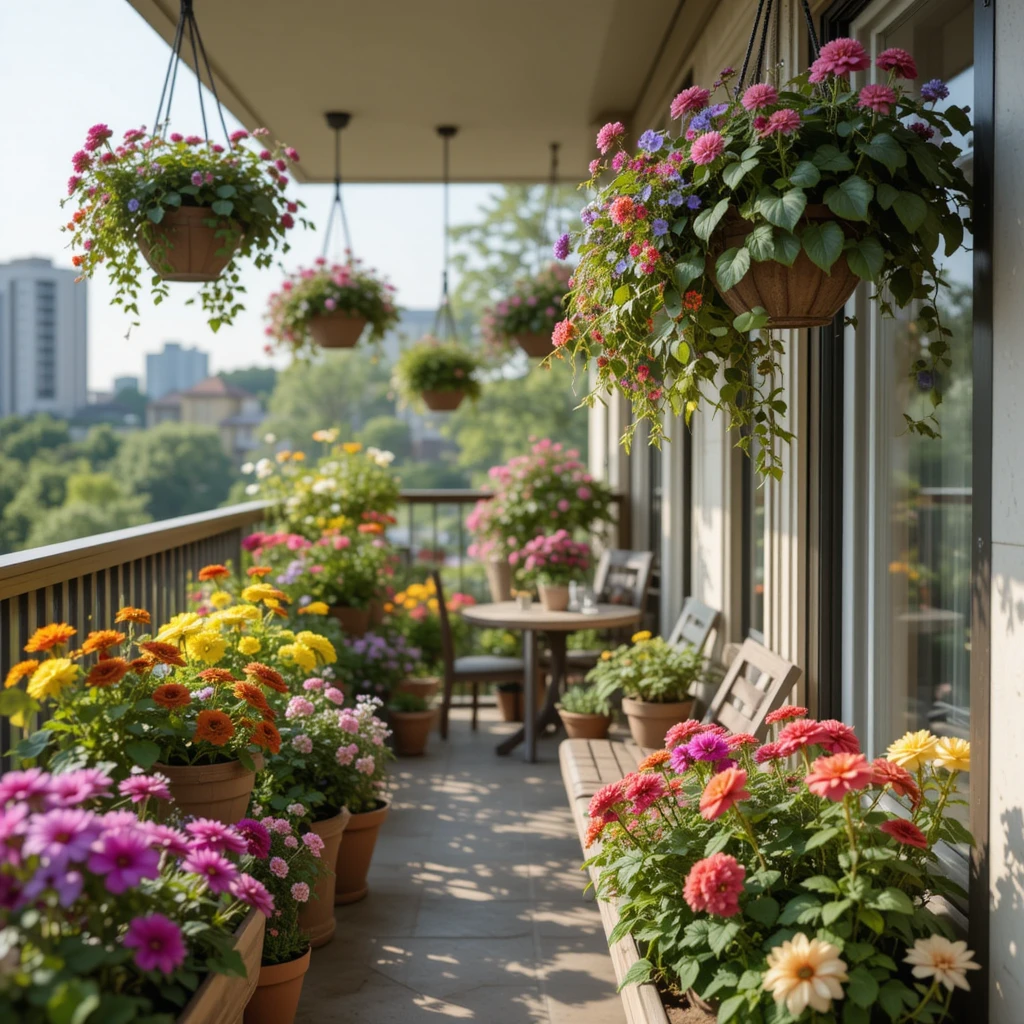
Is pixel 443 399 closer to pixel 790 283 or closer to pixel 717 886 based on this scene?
pixel 790 283

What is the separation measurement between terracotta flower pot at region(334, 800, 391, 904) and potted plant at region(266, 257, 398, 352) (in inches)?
119

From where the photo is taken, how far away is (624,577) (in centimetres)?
569

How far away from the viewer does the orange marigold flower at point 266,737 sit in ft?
7.01

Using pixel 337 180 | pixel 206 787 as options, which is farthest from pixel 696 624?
pixel 337 180

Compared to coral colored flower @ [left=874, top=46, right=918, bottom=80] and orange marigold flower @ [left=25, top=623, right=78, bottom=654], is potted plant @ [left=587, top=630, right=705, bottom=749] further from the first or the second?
coral colored flower @ [left=874, top=46, right=918, bottom=80]

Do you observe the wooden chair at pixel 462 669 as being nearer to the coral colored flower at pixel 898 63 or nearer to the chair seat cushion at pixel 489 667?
the chair seat cushion at pixel 489 667

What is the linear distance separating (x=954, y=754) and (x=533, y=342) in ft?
14.6

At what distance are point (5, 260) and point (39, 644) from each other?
45483mm

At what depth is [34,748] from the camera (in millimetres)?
1728

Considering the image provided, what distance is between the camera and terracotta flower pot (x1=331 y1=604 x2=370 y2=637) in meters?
5.20

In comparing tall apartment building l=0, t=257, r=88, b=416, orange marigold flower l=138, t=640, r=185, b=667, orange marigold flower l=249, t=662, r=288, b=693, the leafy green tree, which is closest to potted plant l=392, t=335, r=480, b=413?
orange marigold flower l=249, t=662, r=288, b=693

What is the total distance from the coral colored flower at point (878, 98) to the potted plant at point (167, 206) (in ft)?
6.03

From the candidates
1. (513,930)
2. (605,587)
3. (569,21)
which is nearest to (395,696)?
(605,587)

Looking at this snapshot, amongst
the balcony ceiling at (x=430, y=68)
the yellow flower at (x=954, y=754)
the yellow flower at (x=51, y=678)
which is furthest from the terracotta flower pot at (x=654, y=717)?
the balcony ceiling at (x=430, y=68)
